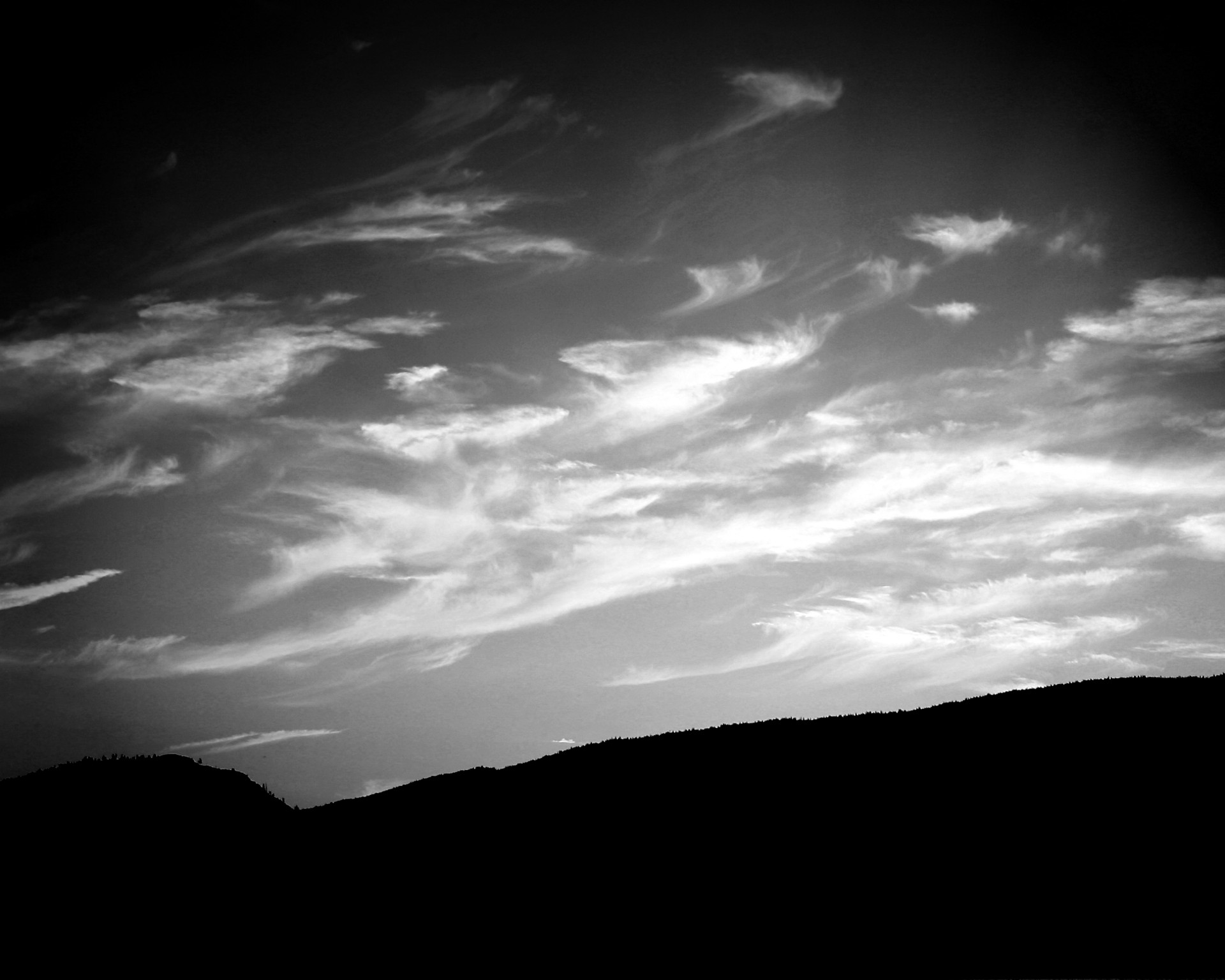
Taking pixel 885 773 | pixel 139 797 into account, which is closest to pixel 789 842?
pixel 885 773

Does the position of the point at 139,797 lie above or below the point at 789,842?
above

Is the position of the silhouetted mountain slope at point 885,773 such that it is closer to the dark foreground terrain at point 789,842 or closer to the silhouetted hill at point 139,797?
the dark foreground terrain at point 789,842

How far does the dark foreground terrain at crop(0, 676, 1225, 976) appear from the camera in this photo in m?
25.8

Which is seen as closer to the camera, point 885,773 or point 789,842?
point 789,842

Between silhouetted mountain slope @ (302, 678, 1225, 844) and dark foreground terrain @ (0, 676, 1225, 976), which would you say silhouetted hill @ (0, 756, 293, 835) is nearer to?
dark foreground terrain @ (0, 676, 1225, 976)

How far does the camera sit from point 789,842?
3127 cm

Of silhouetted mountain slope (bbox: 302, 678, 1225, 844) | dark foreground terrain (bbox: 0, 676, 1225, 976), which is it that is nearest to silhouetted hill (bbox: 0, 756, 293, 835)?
dark foreground terrain (bbox: 0, 676, 1225, 976)

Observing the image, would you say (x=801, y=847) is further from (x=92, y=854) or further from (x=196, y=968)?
(x=92, y=854)

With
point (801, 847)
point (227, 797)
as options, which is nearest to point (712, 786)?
point (801, 847)

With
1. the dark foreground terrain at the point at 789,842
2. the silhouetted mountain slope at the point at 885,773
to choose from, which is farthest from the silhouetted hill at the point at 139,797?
the silhouetted mountain slope at the point at 885,773

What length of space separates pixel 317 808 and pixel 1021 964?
3629 centimetres

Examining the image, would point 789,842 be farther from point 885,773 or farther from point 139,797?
point 139,797

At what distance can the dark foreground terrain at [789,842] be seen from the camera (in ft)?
84.6

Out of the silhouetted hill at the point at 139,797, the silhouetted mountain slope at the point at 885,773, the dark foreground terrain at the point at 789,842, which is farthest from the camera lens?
the silhouetted hill at the point at 139,797
